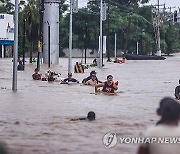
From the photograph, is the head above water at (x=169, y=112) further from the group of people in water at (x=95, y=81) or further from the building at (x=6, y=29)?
the building at (x=6, y=29)

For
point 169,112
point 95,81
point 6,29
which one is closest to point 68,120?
point 169,112

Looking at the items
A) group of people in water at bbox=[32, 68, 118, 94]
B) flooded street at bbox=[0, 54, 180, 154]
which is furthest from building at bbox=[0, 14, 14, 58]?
flooded street at bbox=[0, 54, 180, 154]

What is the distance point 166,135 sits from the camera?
5504 millimetres

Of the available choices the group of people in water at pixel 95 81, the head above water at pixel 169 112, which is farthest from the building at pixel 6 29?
the head above water at pixel 169 112

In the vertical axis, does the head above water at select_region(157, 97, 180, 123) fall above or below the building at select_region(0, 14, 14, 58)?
below

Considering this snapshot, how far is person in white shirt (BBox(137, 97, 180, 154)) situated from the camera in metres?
5.44

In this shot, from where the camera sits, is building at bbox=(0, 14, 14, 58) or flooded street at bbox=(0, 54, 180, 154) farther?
building at bbox=(0, 14, 14, 58)

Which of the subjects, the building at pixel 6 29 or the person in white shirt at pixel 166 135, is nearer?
the person in white shirt at pixel 166 135

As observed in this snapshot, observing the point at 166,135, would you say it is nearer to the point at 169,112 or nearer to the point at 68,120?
the point at 169,112

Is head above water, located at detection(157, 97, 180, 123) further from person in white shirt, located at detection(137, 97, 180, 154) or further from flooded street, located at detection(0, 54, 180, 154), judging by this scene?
flooded street, located at detection(0, 54, 180, 154)

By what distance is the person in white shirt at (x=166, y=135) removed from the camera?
17.8 ft

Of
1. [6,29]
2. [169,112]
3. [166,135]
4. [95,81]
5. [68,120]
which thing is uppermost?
[6,29]

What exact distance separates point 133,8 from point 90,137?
337ft

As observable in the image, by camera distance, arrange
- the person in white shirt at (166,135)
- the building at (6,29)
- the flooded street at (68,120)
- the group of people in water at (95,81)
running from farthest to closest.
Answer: the building at (6,29), the group of people in water at (95,81), the flooded street at (68,120), the person in white shirt at (166,135)
